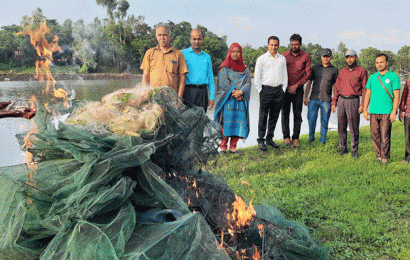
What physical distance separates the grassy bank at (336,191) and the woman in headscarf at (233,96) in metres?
0.69

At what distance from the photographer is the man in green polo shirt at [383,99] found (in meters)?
6.35

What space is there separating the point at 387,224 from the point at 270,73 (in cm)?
400

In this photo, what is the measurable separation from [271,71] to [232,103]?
1.14 m

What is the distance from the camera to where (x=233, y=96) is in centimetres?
699

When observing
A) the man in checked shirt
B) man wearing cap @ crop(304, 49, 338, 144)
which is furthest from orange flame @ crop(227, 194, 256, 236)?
man wearing cap @ crop(304, 49, 338, 144)

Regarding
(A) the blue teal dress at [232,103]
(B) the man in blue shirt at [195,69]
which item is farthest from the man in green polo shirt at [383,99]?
(B) the man in blue shirt at [195,69]

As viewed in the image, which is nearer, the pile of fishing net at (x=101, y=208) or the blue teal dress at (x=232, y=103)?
the pile of fishing net at (x=101, y=208)

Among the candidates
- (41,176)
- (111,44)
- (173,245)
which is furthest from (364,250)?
(111,44)

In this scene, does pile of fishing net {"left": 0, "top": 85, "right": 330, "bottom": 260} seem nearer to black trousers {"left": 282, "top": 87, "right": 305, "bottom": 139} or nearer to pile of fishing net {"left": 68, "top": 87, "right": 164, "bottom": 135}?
pile of fishing net {"left": 68, "top": 87, "right": 164, "bottom": 135}

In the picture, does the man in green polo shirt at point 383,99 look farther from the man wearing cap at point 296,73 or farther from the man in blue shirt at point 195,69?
the man in blue shirt at point 195,69

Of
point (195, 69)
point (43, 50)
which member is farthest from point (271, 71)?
point (43, 50)

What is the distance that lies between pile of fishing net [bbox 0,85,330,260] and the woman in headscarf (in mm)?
4303

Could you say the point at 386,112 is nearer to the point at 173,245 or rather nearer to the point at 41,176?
the point at 173,245

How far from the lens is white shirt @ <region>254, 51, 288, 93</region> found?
23.4ft
